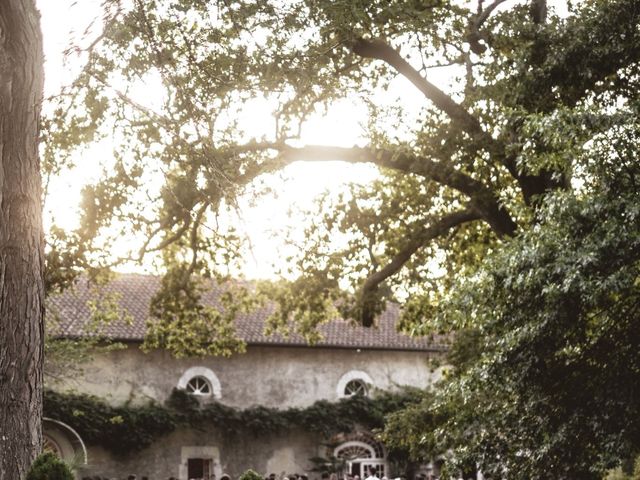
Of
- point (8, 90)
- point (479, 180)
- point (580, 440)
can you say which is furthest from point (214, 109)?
point (479, 180)

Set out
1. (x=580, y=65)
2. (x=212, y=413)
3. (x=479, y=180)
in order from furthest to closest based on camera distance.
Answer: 1. (x=212, y=413)
2. (x=479, y=180)
3. (x=580, y=65)

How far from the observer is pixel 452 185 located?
17.5 meters

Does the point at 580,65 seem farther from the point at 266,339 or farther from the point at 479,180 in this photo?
the point at 266,339

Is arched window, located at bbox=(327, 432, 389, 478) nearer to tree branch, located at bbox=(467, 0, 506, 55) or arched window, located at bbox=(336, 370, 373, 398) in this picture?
arched window, located at bbox=(336, 370, 373, 398)

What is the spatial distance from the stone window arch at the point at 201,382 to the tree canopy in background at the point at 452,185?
11607 mm

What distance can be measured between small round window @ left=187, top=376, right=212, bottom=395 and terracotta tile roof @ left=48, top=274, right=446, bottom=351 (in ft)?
6.67

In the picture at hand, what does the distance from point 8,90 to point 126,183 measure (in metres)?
7.74

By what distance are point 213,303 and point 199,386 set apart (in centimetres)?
380

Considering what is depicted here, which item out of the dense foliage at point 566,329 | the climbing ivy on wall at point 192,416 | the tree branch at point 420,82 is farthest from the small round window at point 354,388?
the dense foliage at point 566,329

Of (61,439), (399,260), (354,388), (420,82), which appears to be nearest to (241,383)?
(354,388)

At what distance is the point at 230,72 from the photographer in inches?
476

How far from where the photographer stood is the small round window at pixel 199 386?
33.1m

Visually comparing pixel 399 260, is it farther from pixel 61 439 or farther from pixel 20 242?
pixel 61 439

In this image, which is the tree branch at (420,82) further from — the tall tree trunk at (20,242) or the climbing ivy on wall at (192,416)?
the climbing ivy on wall at (192,416)
